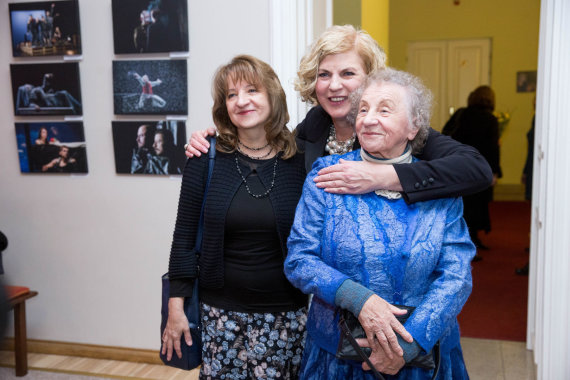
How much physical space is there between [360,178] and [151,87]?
173 centimetres

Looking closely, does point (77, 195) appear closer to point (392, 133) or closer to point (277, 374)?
point (277, 374)

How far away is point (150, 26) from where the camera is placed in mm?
2809

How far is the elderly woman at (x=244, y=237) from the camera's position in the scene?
5.69 ft

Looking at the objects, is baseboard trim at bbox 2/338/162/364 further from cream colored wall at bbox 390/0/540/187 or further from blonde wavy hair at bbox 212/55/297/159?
cream colored wall at bbox 390/0/540/187

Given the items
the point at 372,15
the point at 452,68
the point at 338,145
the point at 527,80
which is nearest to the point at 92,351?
the point at 338,145

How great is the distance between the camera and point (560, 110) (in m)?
2.53

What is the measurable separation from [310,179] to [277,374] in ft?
2.20

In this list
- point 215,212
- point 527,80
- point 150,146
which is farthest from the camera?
point 527,80

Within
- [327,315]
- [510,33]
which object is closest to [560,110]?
[327,315]

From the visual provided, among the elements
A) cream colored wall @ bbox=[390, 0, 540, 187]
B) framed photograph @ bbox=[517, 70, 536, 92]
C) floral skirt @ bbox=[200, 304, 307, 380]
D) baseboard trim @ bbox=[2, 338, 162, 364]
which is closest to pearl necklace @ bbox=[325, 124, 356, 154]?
floral skirt @ bbox=[200, 304, 307, 380]

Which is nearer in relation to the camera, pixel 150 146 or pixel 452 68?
pixel 150 146

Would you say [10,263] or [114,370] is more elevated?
[10,263]

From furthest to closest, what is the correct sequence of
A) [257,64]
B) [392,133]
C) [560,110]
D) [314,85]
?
[560,110]
[314,85]
[257,64]
[392,133]

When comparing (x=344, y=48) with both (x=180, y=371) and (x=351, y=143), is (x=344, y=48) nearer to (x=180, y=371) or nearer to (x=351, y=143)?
(x=351, y=143)
